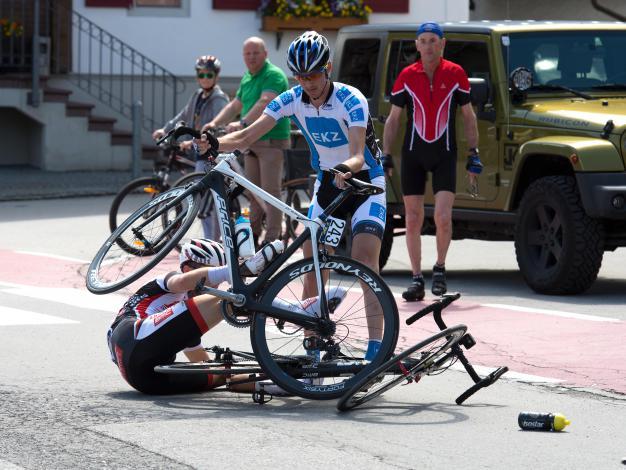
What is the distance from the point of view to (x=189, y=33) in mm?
25516

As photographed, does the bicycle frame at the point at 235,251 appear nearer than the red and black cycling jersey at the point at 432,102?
Yes

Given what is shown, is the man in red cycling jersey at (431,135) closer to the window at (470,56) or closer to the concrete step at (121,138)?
the window at (470,56)

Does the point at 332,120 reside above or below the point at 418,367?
above

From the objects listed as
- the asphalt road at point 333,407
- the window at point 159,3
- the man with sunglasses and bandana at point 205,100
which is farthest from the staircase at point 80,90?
the asphalt road at point 333,407

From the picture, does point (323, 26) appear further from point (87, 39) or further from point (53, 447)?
point (53, 447)

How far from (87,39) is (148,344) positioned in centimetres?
1763

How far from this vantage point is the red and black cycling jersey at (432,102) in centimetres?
1154

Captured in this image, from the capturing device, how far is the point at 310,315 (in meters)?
7.86

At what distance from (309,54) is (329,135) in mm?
509

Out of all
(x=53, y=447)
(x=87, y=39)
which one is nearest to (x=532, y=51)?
(x=53, y=447)

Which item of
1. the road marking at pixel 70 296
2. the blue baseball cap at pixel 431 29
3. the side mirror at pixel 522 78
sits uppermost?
the blue baseball cap at pixel 431 29

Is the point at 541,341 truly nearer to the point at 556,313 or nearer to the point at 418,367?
the point at 556,313

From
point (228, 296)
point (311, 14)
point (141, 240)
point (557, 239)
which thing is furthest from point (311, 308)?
point (311, 14)

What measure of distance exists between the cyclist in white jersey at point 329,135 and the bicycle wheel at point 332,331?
15 cm
